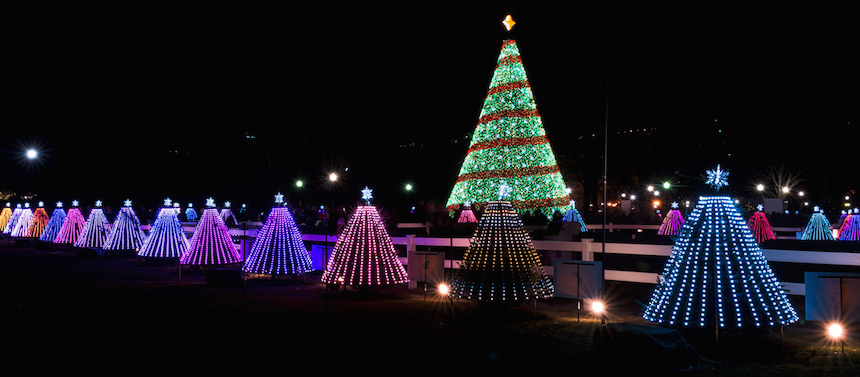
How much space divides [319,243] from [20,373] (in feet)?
39.2

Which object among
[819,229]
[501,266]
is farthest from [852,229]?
[501,266]

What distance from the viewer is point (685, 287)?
8.77 meters

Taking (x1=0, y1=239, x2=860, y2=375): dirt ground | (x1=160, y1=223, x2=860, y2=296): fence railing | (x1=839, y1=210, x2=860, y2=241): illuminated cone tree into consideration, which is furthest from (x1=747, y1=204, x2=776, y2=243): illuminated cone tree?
(x1=0, y1=239, x2=860, y2=375): dirt ground

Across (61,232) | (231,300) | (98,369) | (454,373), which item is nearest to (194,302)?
(231,300)

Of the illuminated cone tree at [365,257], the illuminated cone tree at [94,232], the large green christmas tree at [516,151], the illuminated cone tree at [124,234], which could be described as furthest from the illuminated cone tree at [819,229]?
the illuminated cone tree at [94,232]

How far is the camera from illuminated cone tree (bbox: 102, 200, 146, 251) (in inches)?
888

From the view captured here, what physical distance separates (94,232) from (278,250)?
12103 mm

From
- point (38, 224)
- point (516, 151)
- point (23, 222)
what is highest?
point (516, 151)

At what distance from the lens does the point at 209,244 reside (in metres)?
18.2

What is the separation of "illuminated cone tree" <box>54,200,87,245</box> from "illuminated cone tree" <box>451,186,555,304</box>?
72.3 feet

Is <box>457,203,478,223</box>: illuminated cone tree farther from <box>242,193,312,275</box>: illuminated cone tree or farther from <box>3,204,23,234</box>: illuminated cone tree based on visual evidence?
<box>3,204,23,234</box>: illuminated cone tree

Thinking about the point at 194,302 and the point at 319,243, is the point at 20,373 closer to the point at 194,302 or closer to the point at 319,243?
the point at 194,302

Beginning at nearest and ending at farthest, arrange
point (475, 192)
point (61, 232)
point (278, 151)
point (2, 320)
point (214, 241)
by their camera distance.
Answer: point (2, 320), point (214, 241), point (61, 232), point (475, 192), point (278, 151)

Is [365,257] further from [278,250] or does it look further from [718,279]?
[718,279]
